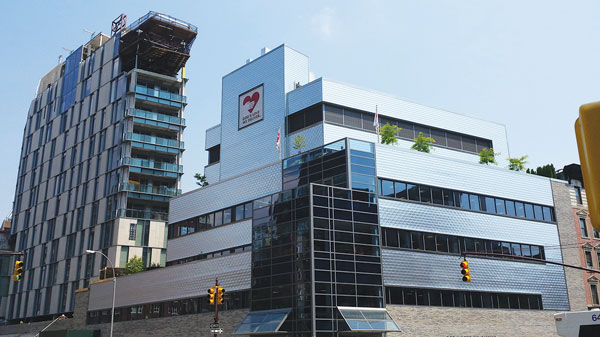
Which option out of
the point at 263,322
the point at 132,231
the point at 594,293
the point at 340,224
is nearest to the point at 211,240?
the point at 263,322

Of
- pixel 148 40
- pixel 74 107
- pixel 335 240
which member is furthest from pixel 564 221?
pixel 74 107

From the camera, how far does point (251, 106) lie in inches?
2633

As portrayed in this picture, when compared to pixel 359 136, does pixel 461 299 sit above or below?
below

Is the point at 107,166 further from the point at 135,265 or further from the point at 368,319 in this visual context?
the point at 368,319

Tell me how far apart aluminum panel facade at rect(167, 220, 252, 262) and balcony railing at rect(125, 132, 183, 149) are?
27848 millimetres

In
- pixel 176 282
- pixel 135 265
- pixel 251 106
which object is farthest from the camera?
pixel 135 265

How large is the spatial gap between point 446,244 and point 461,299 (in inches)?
191

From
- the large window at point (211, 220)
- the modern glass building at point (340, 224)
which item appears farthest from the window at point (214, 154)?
the large window at point (211, 220)

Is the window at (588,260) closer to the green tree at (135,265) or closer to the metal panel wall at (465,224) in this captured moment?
the metal panel wall at (465,224)

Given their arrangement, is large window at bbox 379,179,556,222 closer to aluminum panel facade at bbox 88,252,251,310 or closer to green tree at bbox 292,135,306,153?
green tree at bbox 292,135,306,153

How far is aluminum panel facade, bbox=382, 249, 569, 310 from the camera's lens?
154 ft

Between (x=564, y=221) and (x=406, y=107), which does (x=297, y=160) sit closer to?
(x=406, y=107)

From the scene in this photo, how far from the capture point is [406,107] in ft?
213

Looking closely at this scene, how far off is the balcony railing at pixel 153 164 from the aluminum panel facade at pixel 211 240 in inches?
991
